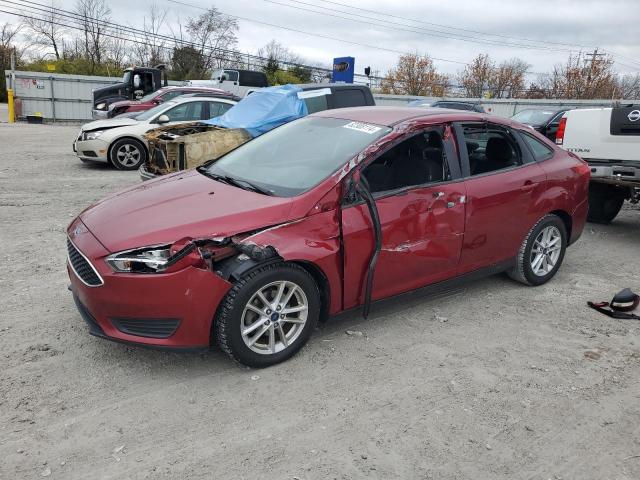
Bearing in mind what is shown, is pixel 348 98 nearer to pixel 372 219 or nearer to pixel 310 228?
pixel 372 219

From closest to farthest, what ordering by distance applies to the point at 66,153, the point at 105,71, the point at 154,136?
the point at 154,136 → the point at 66,153 → the point at 105,71

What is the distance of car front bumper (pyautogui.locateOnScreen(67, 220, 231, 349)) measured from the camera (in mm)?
3061

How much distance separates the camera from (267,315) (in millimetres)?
3350

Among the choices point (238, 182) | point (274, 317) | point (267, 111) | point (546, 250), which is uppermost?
point (267, 111)

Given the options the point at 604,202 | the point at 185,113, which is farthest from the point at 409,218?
the point at 185,113

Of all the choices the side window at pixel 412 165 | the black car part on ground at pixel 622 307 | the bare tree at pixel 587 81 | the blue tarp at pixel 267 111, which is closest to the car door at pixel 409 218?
the side window at pixel 412 165

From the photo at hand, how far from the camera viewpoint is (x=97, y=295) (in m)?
3.16

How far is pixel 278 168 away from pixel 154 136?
16.3 feet

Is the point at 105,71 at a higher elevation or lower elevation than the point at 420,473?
higher

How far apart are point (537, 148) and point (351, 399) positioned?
314 centimetres

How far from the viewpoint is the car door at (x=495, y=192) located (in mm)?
4301

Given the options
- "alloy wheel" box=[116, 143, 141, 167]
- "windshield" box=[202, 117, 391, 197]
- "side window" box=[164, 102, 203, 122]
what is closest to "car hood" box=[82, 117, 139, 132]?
"alloy wheel" box=[116, 143, 141, 167]

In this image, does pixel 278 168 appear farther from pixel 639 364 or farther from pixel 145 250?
pixel 639 364

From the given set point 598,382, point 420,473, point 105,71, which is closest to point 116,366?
point 420,473
